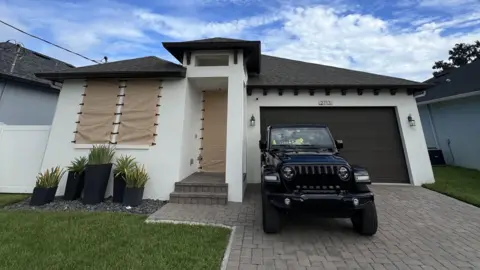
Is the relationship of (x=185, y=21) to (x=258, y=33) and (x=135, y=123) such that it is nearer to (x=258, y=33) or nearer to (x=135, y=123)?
(x=258, y=33)

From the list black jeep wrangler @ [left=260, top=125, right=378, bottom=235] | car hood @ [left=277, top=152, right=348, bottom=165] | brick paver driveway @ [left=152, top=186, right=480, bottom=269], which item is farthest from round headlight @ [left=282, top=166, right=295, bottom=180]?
brick paver driveway @ [left=152, top=186, right=480, bottom=269]

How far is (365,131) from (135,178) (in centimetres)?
765

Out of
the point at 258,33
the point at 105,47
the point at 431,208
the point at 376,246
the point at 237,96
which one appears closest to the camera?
the point at 376,246

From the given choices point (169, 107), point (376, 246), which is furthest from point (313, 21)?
point (376, 246)

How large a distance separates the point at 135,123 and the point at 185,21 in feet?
17.1

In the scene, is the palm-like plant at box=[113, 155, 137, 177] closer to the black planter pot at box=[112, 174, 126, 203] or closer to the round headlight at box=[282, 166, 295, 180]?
the black planter pot at box=[112, 174, 126, 203]

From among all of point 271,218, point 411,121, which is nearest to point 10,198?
point 271,218

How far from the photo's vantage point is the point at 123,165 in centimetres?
504

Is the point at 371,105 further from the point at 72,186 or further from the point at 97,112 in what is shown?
the point at 72,186

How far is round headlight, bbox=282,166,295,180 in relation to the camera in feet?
10.1

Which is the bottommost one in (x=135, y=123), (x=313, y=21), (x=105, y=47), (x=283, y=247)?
(x=283, y=247)

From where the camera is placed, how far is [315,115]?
7555 mm

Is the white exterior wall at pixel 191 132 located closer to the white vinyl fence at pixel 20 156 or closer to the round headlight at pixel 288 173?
the round headlight at pixel 288 173

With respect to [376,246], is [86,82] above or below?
above
